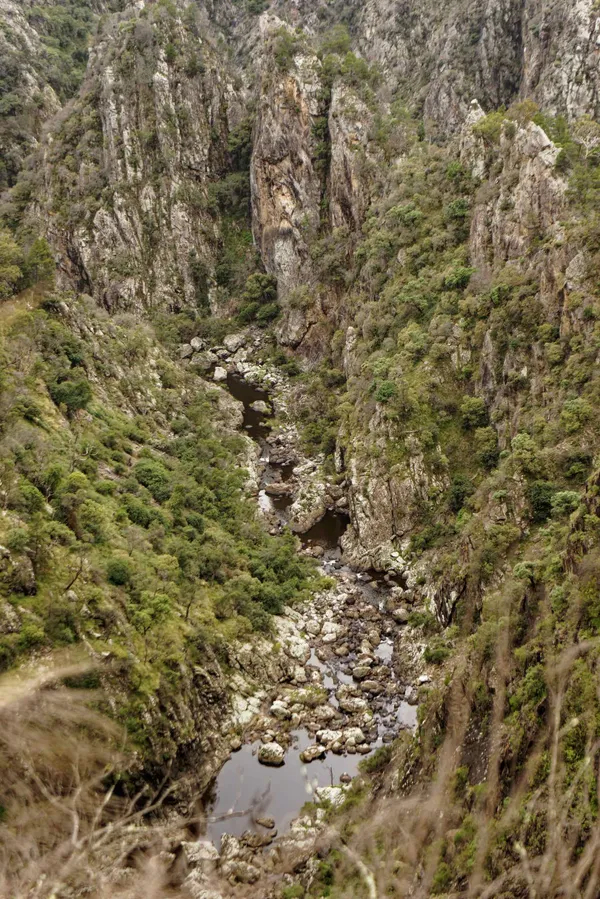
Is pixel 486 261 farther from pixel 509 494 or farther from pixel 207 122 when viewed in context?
pixel 207 122

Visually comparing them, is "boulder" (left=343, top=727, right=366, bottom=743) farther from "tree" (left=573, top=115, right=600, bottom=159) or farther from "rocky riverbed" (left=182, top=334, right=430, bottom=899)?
"tree" (left=573, top=115, right=600, bottom=159)

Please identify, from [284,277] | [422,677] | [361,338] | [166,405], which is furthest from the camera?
[284,277]

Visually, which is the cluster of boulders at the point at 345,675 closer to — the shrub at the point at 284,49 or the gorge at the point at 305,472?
the gorge at the point at 305,472

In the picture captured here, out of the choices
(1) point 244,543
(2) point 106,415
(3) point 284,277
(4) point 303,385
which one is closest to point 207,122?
(3) point 284,277

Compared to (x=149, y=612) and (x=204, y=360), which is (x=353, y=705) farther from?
(x=204, y=360)

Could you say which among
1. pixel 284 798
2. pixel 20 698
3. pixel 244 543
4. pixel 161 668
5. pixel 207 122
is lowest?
pixel 284 798

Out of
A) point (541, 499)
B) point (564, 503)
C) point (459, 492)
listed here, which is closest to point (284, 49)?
point (459, 492)

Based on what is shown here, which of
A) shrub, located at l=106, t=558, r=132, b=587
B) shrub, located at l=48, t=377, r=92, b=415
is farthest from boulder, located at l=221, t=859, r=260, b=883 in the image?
shrub, located at l=48, t=377, r=92, b=415
